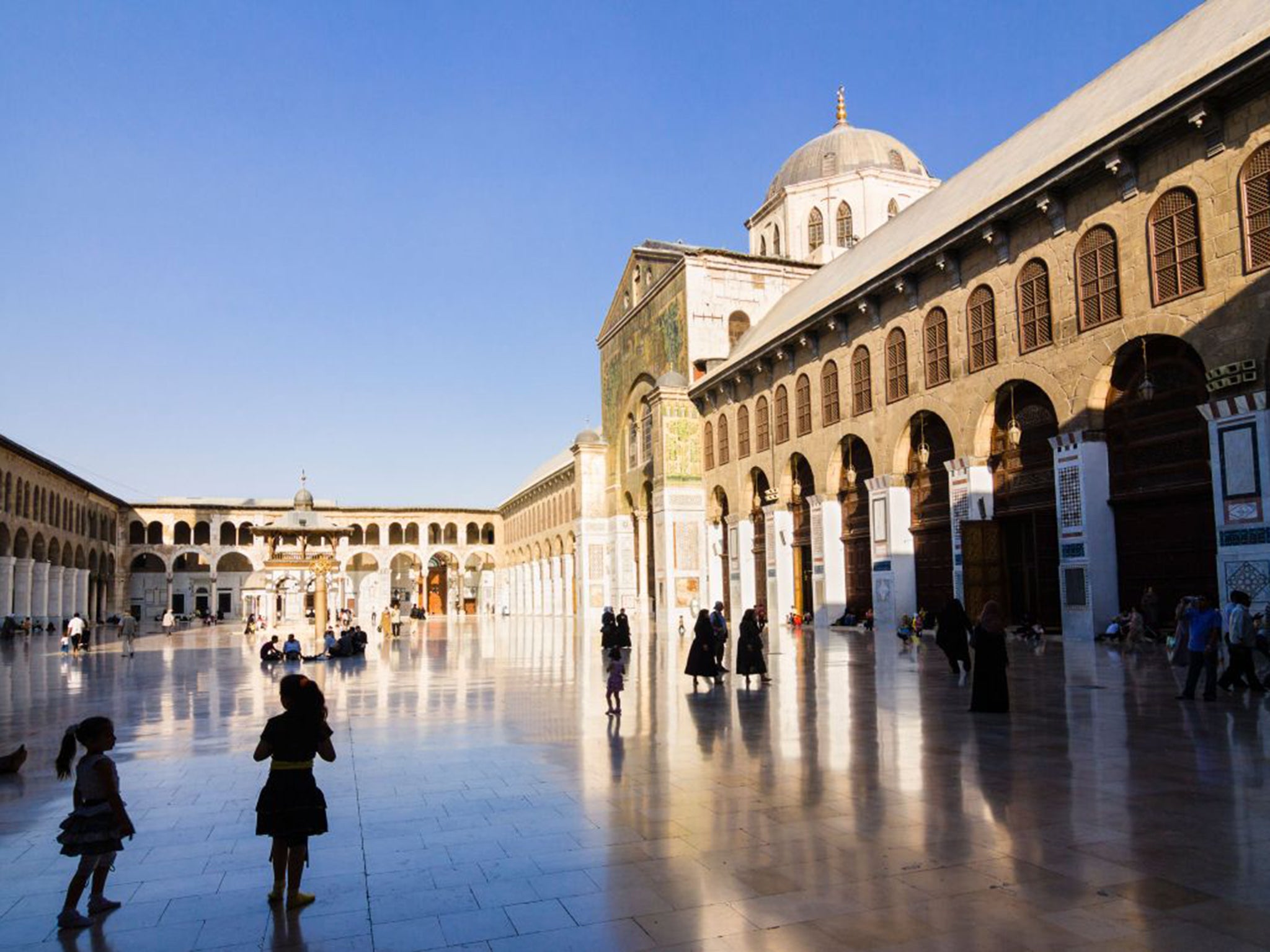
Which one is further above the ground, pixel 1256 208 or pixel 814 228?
pixel 814 228

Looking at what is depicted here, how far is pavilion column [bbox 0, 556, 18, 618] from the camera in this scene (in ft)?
141

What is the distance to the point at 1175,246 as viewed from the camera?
52.7 ft

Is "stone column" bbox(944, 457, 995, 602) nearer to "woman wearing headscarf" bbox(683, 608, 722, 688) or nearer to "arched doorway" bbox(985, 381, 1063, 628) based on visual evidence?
"arched doorway" bbox(985, 381, 1063, 628)

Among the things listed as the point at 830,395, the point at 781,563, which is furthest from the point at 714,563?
the point at 830,395

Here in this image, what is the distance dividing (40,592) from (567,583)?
26759mm

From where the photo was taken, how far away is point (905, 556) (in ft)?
78.5

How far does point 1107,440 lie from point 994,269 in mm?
4655

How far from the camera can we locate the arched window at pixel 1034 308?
1903 cm

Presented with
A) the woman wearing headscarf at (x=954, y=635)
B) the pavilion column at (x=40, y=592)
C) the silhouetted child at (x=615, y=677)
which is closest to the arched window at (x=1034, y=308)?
the woman wearing headscarf at (x=954, y=635)

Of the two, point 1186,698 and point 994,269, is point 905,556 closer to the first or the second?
point 994,269

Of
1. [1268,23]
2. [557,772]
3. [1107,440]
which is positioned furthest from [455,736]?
[1268,23]

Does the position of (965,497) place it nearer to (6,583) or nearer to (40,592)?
(6,583)

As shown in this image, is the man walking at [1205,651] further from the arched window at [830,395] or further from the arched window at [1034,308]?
the arched window at [830,395]

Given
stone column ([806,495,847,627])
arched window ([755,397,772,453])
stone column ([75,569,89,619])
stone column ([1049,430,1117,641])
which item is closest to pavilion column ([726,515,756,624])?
arched window ([755,397,772,453])
